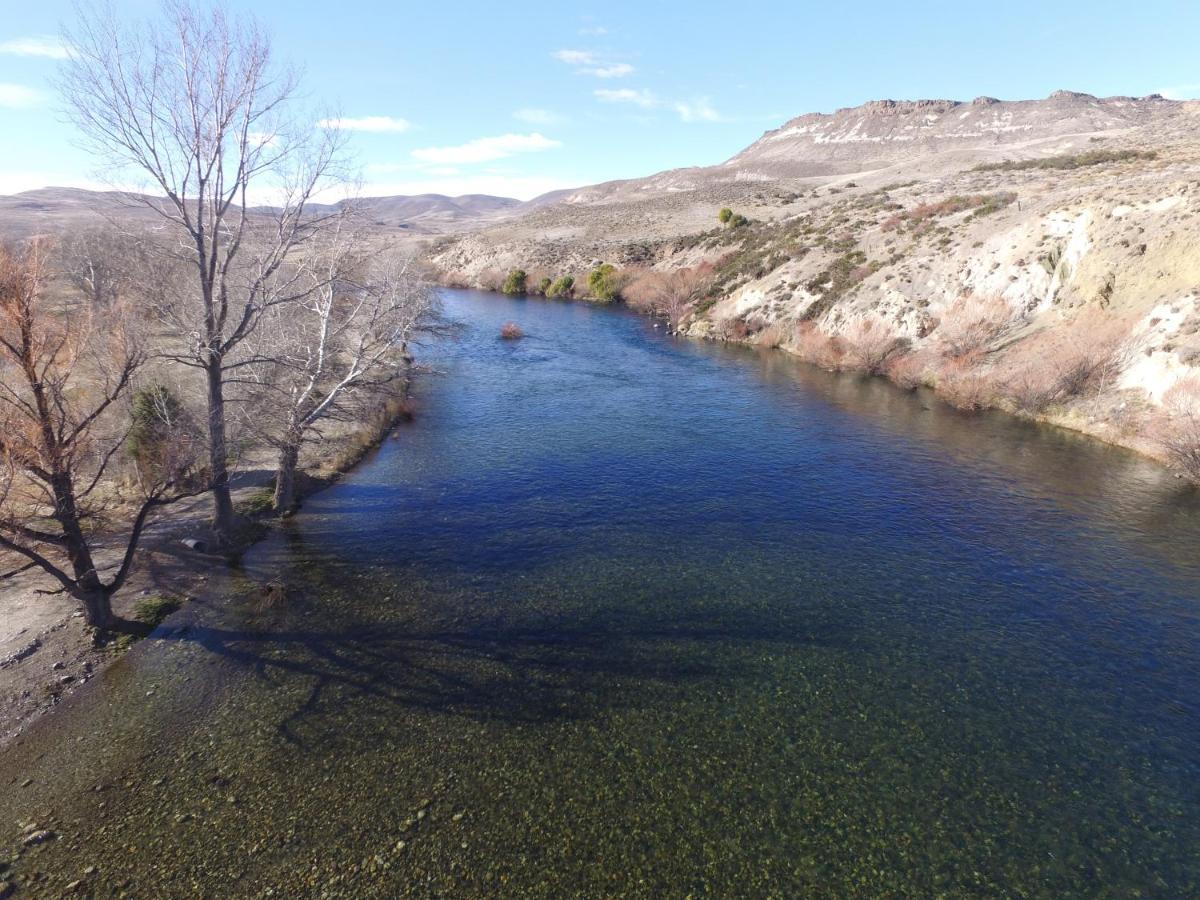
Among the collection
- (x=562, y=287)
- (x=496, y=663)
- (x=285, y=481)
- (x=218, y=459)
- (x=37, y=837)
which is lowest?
(x=37, y=837)

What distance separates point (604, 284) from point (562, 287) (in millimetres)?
8199

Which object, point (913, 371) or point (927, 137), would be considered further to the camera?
point (927, 137)

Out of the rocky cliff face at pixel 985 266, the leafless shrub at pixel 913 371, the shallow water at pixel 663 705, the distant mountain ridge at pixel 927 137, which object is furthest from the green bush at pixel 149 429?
the distant mountain ridge at pixel 927 137

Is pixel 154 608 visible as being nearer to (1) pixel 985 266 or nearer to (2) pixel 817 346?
(2) pixel 817 346

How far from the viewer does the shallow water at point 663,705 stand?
37.0ft

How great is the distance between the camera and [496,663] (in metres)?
16.4

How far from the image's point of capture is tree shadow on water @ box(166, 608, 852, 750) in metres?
14.7

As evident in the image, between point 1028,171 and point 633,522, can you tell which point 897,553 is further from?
point 1028,171

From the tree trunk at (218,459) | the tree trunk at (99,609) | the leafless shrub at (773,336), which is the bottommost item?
the tree trunk at (99,609)

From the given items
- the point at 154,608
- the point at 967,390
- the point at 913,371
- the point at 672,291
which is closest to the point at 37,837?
the point at 154,608

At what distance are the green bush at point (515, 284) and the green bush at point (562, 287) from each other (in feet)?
22.2

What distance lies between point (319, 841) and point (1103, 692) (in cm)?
1945

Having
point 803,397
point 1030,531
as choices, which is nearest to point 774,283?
point 803,397

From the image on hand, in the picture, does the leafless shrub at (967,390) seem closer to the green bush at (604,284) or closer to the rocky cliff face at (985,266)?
the rocky cliff face at (985,266)
